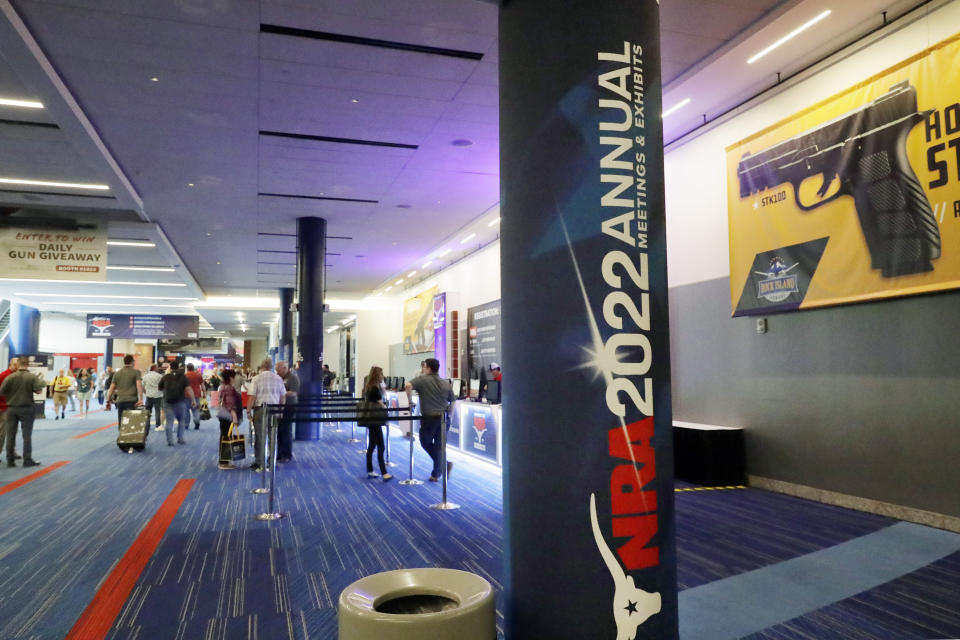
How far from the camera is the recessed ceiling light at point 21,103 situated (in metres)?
6.23

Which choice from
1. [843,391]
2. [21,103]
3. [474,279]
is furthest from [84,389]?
[843,391]

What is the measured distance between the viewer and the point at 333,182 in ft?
29.1

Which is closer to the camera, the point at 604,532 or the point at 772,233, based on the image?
the point at 604,532

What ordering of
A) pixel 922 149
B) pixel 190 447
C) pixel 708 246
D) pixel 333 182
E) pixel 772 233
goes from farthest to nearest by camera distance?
pixel 190 447 < pixel 333 182 < pixel 708 246 < pixel 772 233 < pixel 922 149

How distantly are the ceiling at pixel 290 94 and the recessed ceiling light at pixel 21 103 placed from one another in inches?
4.0

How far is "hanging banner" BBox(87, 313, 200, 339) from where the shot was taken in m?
25.5

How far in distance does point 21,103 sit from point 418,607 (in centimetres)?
679

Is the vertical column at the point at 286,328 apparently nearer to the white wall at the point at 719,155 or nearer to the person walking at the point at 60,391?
the person walking at the point at 60,391

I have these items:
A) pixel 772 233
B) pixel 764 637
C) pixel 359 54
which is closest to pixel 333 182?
pixel 359 54

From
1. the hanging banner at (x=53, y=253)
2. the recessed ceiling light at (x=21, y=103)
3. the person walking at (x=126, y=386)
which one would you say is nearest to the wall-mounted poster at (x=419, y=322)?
the person walking at (x=126, y=386)

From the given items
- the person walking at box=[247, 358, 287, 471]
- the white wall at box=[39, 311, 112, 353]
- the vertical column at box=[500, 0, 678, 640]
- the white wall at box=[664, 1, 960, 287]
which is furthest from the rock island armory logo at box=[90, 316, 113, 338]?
the vertical column at box=[500, 0, 678, 640]

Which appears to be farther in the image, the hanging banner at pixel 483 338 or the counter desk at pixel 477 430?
the hanging banner at pixel 483 338

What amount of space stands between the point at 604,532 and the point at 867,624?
1881mm

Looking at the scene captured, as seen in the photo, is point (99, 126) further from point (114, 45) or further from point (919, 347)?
point (919, 347)
